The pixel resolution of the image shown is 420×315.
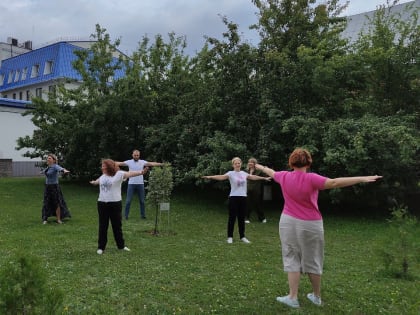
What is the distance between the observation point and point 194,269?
6.90 metres

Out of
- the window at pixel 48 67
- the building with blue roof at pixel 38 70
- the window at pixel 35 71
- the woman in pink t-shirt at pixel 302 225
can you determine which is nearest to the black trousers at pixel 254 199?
the woman in pink t-shirt at pixel 302 225

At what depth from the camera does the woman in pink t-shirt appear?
5.03 metres

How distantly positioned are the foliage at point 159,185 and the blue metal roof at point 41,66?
28794 mm

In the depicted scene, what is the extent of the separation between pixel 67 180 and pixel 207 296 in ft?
69.9

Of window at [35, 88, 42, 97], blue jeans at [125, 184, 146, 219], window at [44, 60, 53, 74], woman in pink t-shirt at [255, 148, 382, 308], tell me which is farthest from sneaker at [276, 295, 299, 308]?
window at [35, 88, 42, 97]

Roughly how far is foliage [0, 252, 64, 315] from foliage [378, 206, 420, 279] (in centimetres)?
539

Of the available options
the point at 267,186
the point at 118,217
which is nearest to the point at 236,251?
the point at 118,217

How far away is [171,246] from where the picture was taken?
8719 millimetres

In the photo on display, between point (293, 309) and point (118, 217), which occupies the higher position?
point (118, 217)

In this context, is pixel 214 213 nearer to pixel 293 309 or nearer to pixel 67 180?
pixel 293 309

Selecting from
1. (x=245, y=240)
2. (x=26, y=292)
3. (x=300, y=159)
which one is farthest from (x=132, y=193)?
(x=26, y=292)

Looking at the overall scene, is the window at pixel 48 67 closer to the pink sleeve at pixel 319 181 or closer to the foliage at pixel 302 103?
the foliage at pixel 302 103

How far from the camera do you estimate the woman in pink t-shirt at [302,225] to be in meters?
5.03

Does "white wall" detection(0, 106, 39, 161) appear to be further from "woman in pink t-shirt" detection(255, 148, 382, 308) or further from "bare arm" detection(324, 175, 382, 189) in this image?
"bare arm" detection(324, 175, 382, 189)
